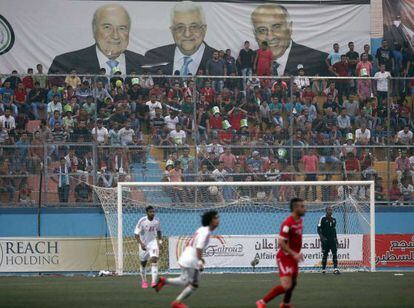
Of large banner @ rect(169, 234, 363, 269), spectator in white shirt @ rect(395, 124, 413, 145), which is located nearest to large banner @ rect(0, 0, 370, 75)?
spectator in white shirt @ rect(395, 124, 413, 145)

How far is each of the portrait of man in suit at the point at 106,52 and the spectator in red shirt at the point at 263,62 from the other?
4.47m

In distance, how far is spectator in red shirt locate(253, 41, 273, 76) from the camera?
3509 centimetres

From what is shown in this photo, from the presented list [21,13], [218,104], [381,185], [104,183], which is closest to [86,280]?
[104,183]

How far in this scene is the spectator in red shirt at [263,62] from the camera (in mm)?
35094

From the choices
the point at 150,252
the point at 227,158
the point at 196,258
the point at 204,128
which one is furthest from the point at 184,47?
the point at 196,258

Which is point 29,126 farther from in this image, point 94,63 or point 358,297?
point 358,297

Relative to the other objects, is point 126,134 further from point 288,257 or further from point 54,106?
point 288,257

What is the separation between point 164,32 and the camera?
121 ft

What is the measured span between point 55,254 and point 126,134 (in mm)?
4393

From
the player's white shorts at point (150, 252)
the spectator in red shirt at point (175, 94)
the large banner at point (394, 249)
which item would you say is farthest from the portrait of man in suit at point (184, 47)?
the player's white shorts at point (150, 252)

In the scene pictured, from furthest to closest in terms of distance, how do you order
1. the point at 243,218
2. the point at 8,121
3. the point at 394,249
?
the point at 394,249 → the point at 243,218 → the point at 8,121

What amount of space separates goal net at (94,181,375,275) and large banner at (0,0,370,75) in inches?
319

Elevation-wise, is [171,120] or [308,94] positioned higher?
[308,94]

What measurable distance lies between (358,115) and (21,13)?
43.2 feet
